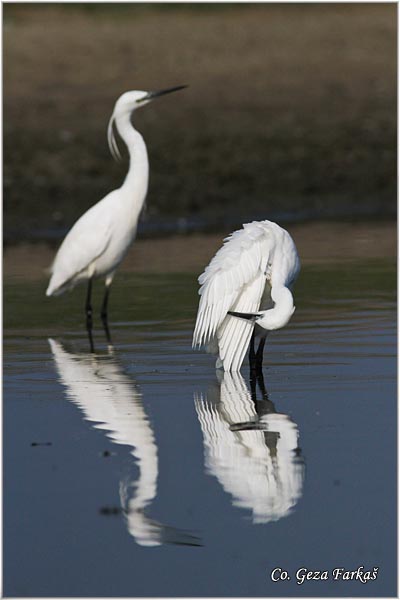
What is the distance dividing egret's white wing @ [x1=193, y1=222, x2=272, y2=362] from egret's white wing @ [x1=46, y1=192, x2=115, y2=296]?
285 cm

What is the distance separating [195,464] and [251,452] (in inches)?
12.0

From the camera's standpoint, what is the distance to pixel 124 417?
604 cm

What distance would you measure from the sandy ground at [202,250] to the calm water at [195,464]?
305 cm

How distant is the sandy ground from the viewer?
11.6 meters

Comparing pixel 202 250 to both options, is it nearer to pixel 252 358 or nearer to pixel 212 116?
pixel 252 358

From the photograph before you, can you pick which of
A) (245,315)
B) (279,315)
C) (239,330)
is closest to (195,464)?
(279,315)

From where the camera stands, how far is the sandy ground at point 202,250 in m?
11.6

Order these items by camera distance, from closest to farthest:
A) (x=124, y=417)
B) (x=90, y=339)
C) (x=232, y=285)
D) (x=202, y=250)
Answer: (x=124, y=417), (x=232, y=285), (x=90, y=339), (x=202, y=250)

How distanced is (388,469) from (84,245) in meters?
5.14

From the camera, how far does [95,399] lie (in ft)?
21.3

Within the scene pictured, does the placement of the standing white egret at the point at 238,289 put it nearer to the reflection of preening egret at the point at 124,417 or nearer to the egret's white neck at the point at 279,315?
the egret's white neck at the point at 279,315

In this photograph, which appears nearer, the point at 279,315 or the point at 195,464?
the point at 195,464

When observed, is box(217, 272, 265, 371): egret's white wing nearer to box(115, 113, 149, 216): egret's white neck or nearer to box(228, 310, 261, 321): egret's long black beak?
box(228, 310, 261, 321): egret's long black beak

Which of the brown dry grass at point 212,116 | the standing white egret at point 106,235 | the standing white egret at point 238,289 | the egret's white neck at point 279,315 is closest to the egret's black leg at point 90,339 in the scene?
the standing white egret at point 106,235
